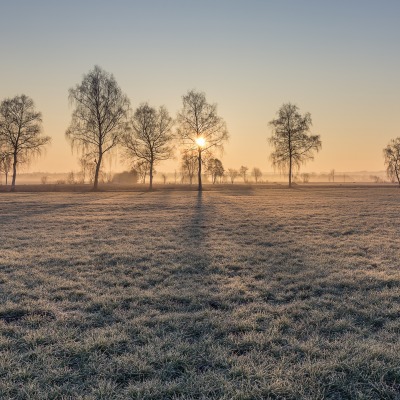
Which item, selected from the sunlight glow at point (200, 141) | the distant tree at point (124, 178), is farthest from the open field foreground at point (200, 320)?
the distant tree at point (124, 178)

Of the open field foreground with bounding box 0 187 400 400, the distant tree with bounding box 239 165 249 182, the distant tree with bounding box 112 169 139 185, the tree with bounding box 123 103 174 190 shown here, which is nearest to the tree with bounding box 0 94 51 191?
the tree with bounding box 123 103 174 190

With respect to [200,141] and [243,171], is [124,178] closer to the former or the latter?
[243,171]

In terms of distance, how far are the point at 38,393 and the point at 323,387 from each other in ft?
9.47

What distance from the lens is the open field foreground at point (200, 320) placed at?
10.5 ft

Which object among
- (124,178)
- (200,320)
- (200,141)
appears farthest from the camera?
(124,178)

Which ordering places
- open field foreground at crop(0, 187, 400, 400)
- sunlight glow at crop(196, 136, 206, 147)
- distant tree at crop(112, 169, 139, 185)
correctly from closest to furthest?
1. open field foreground at crop(0, 187, 400, 400)
2. sunlight glow at crop(196, 136, 206, 147)
3. distant tree at crop(112, 169, 139, 185)

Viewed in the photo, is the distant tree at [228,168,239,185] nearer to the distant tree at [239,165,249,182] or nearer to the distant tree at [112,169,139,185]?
the distant tree at [239,165,249,182]

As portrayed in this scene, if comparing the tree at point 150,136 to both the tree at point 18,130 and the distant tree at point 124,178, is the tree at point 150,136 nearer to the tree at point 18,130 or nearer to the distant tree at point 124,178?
the tree at point 18,130

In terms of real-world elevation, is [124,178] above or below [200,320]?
above

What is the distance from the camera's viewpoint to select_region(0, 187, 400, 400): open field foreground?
3.21 m

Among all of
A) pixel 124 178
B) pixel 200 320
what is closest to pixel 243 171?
pixel 124 178

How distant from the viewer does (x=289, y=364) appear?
352 centimetres

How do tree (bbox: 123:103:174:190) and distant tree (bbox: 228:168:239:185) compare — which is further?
distant tree (bbox: 228:168:239:185)

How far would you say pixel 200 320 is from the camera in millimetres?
4734
